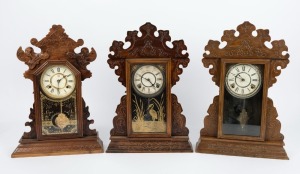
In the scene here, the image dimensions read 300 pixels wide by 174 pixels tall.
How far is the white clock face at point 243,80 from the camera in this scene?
3346mm

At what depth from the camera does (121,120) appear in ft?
11.6

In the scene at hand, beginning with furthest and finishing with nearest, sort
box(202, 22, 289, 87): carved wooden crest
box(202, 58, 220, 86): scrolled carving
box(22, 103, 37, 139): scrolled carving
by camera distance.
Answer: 1. box(22, 103, 37, 139): scrolled carving
2. box(202, 58, 220, 86): scrolled carving
3. box(202, 22, 289, 87): carved wooden crest

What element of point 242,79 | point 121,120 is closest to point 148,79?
point 121,120

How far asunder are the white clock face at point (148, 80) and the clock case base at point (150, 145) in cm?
38

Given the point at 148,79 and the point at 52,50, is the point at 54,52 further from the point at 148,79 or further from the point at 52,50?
the point at 148,79

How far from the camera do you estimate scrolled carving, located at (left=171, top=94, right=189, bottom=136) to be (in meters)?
3.51

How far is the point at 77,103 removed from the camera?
3.47 metres

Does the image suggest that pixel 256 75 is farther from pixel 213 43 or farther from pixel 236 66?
pixel 213 43

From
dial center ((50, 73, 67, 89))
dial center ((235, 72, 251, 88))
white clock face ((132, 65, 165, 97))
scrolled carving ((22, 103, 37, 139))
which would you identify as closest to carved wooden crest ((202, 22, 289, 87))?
dial center ((235, 72, 251, 88))

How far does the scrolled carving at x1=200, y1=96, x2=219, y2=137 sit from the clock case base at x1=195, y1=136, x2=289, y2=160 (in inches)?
1.9

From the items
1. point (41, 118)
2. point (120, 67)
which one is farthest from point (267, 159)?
point (41, 118)

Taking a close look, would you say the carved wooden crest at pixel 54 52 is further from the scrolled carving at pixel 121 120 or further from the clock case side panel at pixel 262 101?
the clock case side panel at pixel 262 101

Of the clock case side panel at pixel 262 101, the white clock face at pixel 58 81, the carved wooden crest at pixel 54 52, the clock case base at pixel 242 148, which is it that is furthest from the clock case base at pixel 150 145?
the carved wooden crest at pixel 54 52

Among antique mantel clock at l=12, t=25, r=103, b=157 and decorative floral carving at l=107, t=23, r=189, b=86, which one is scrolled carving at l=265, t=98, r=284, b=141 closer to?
decorative floral carving at l=107, t=23, r=189, b=86
